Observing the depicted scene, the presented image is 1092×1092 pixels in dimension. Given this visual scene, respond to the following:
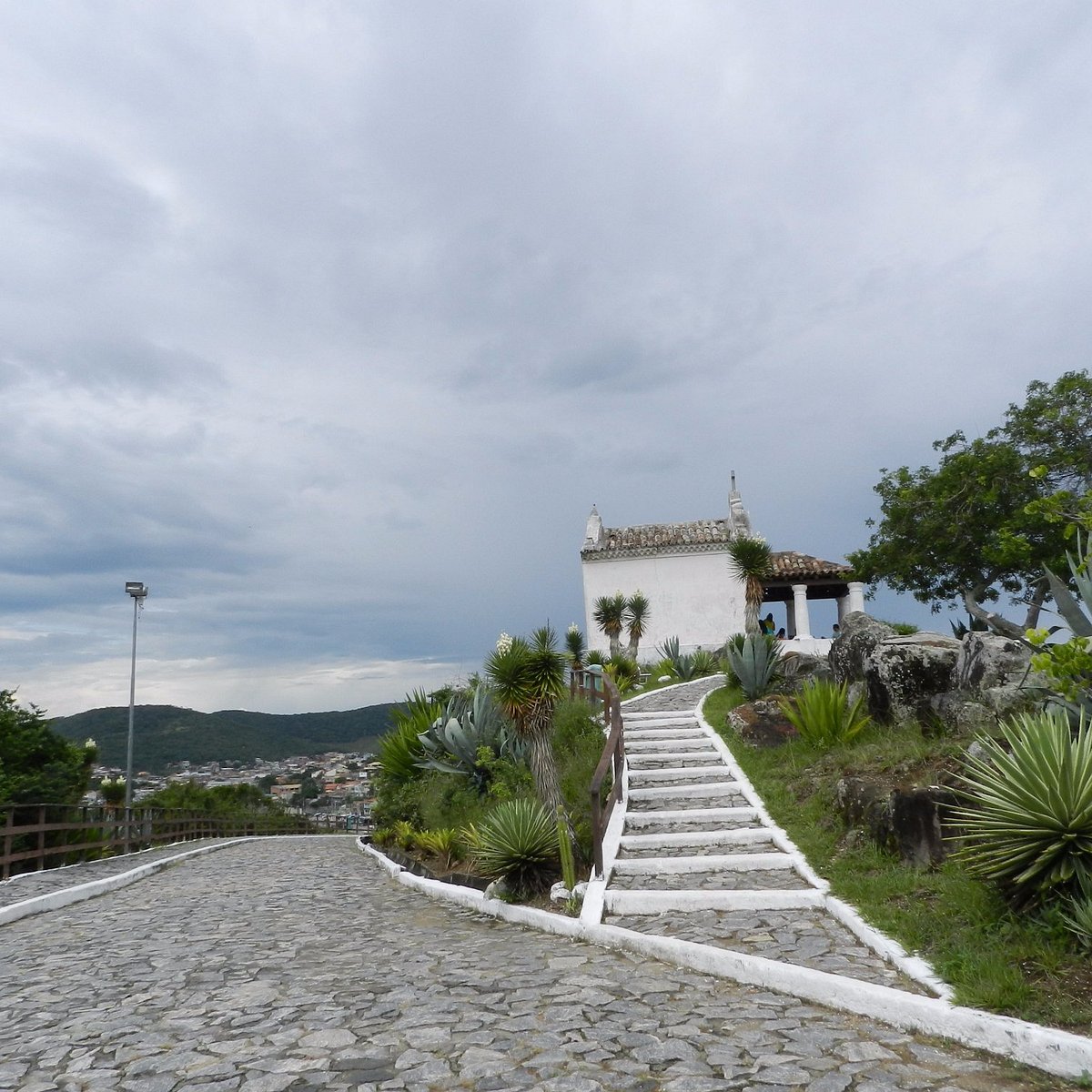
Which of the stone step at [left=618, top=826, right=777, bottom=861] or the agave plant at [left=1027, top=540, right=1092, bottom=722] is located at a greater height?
the agave plant at [left=1027, top=540, right=1092, bottom=722]

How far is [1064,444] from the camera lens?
22.7 metres

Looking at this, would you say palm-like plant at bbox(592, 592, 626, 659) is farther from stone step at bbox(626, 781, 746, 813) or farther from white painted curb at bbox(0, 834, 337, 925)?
stone step at bbox(626, 781, 746, 813)

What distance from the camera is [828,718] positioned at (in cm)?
1031

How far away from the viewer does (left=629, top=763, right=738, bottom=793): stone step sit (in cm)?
1095

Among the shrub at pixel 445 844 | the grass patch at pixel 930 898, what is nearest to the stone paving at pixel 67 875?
the shrub at pixel 445 844

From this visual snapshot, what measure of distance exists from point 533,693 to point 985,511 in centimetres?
1902

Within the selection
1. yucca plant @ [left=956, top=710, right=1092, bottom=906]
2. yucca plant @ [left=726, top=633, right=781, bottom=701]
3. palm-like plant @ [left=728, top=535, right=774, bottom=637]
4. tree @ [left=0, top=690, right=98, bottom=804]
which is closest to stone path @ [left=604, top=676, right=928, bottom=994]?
yucca plant @ [left=956, top=710, right=1092, bottom=906]

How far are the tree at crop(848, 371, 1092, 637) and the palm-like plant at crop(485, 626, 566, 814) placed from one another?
1648cm

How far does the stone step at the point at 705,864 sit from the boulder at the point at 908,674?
269 centimetres

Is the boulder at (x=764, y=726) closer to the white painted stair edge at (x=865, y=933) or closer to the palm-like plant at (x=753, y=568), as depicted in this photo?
the white painted stair edge at (x=865, y=933)

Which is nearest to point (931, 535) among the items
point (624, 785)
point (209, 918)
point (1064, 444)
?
point (1064, 444)

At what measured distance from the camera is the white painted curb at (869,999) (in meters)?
3.76

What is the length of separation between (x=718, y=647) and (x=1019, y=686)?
2196cm

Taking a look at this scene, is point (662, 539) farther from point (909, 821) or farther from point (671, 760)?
point (909, 821)
